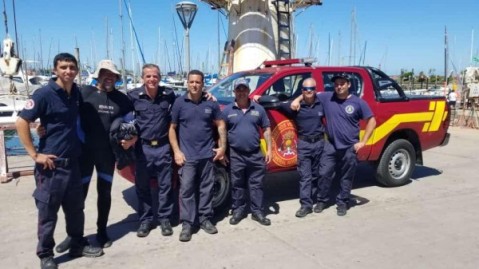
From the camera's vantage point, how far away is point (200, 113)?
14.6 ft

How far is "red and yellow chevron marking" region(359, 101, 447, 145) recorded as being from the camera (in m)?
6.24

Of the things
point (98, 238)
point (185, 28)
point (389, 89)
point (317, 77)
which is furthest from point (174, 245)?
point (185, 28)

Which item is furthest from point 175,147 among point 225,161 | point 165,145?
point 225,161

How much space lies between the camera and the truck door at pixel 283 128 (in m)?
5.28

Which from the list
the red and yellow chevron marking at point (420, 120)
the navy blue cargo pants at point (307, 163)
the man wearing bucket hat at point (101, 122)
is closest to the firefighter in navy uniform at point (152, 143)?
the man wearing bucket hat at point (101, 122)

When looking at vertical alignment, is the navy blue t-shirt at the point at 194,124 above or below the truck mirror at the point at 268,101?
below

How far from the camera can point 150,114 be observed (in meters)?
4.41

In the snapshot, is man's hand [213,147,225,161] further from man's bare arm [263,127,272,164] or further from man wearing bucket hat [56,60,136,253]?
man wearing bucket hat [56,60,136,253]

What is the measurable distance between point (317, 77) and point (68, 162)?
11.5 ft

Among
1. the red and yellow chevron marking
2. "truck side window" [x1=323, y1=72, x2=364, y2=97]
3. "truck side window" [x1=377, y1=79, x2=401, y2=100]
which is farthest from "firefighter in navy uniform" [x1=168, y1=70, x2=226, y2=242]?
"truck side window" [x1=377, y1=79, x2=401, y2=100]

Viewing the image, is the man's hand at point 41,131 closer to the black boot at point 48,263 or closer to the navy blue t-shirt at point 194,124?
the black boot at point 48,263

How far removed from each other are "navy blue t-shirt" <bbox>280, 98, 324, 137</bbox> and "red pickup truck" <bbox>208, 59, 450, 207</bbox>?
0.14m

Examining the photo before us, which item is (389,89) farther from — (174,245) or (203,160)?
(174,245)

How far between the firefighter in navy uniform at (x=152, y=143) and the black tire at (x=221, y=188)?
0.70 meters
